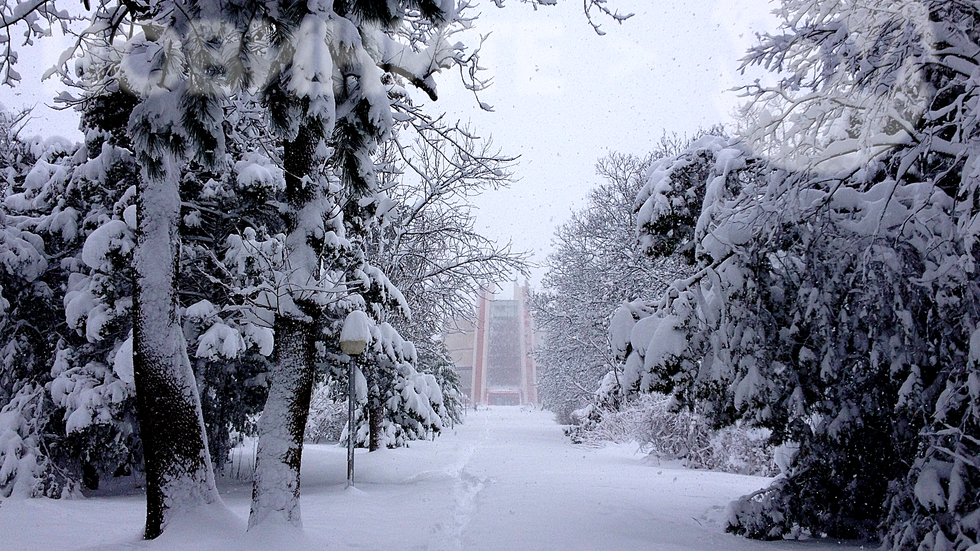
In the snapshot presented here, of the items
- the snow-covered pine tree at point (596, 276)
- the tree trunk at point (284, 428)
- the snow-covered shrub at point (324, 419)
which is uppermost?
the snow-covered pine tree at point (596, 276)

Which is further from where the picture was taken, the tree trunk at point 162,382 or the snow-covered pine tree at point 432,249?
the snow-covered pine tree at point 432,249

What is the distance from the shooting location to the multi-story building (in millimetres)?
80250

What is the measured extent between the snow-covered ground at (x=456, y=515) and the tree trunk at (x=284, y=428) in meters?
0.28

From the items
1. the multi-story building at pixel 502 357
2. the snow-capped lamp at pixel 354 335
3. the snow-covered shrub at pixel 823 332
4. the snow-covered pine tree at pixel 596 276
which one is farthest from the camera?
the multi-story building at pixel 502 357

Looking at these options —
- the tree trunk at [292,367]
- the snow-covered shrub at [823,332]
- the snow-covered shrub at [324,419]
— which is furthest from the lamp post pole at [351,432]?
the snow-covered shrub at [324,419]

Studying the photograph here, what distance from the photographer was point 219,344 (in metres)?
8.48

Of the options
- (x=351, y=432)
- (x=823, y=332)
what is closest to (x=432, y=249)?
(x=351, y=432)

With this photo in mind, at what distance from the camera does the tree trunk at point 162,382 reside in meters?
5.71

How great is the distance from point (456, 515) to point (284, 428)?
9.65 ft

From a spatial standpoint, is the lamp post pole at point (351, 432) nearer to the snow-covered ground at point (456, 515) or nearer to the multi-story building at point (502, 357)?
the snow-covered ground at point (456, 515)

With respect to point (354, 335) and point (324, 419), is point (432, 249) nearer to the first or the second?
point (354, 335)

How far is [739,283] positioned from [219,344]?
6.71 metres

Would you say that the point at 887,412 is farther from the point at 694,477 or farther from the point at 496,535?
the point at 694,477

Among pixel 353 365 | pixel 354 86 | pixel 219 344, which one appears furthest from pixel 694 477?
pixel 354 86
